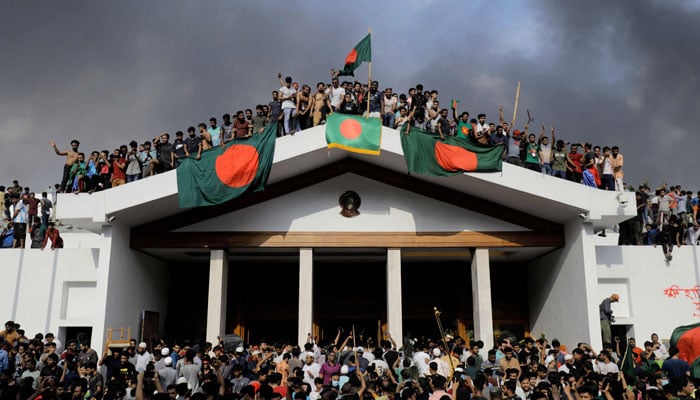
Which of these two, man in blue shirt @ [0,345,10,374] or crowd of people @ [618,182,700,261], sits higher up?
crowd of people @ [618,182,700,261]

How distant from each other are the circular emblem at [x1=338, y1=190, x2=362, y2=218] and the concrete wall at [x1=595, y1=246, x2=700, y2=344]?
6.14 m

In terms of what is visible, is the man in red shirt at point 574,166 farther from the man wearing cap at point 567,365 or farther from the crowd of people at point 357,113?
the man wearing cap at point 567,365

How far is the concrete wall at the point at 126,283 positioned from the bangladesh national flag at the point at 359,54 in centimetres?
679

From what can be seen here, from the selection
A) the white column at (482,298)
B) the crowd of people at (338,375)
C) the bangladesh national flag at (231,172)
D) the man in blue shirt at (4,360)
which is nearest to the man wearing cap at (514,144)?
the white column at (482,298)

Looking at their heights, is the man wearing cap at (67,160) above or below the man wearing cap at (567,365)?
above

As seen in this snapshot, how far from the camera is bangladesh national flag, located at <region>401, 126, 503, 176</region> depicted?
45.9 feet

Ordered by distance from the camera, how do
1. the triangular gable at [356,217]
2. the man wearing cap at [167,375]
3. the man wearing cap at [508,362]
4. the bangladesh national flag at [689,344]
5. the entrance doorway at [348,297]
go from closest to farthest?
the man wearing cap at [167,375]
the man wearing cap at [508,362]
the bangladesh national flag at [689,344]
the triangular gable at [356,217]
the entrance doorway at [348,297]

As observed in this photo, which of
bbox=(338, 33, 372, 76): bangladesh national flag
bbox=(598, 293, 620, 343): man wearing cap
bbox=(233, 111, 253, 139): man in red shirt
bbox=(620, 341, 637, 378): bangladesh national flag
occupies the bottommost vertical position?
bbox=(620, 341, 637, 378): bangladesh national flag

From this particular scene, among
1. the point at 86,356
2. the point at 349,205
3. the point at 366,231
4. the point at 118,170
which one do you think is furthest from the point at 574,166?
the point at 86,356

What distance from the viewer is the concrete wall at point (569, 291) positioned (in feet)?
46.3

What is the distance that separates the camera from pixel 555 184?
1414 centimetres

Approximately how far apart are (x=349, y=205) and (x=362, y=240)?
93 centimetres

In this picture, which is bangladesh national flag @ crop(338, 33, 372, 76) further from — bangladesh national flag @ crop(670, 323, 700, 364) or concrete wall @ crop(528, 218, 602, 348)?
bangladesh national flag @ crop(670, 323, 700, 364)

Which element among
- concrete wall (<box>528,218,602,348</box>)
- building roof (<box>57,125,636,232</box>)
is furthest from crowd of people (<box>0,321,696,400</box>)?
building roof (<box>57,125,636,232</box>)
